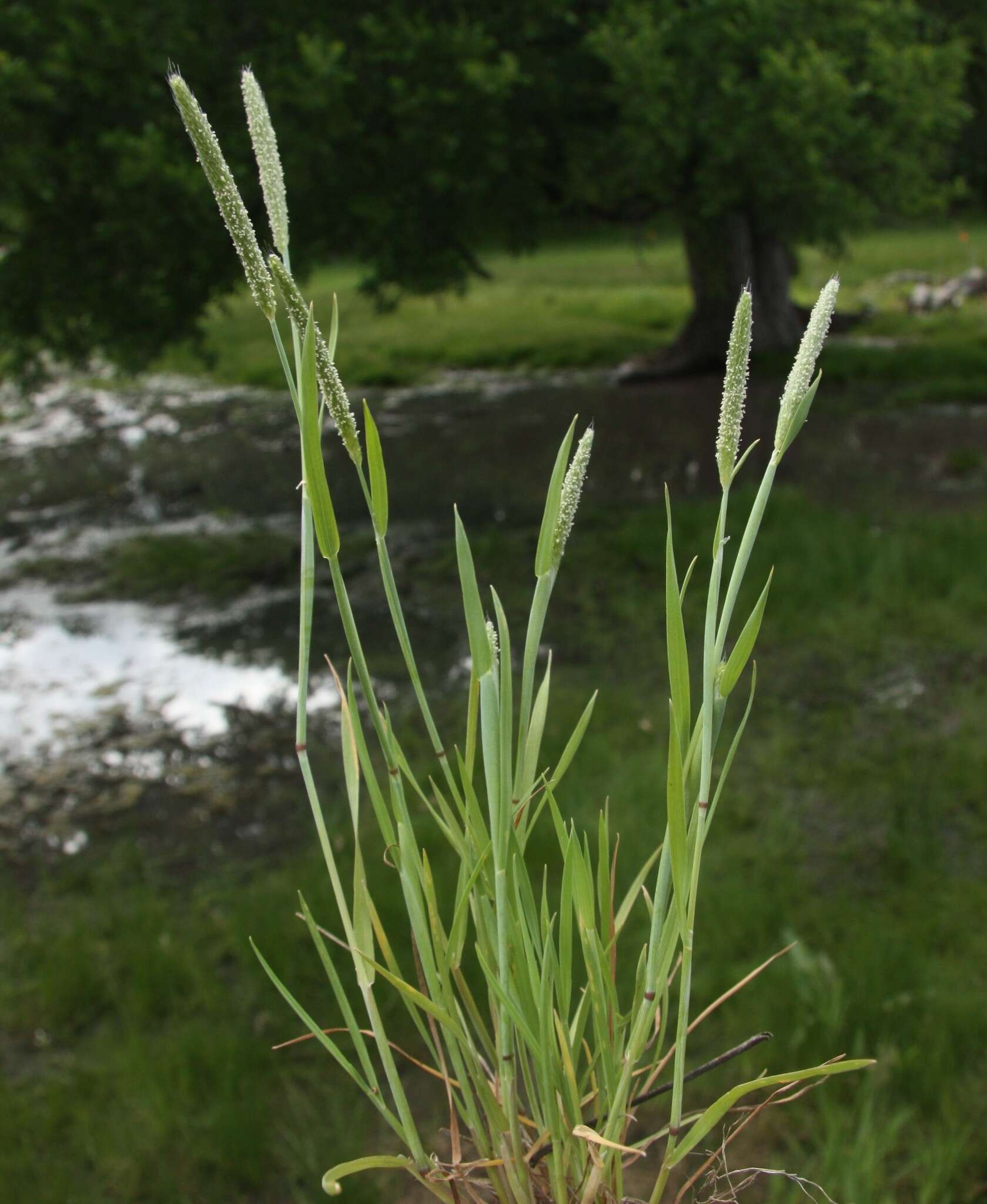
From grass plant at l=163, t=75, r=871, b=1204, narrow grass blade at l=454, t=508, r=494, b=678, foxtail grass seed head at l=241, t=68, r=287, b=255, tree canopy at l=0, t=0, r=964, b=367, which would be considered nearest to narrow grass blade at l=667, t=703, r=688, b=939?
grass plant at l=163, t=75, r=871, b=1204

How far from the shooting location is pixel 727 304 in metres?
11.2

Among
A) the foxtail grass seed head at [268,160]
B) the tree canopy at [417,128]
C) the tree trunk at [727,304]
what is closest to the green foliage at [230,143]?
the tree canopy at [417,128]

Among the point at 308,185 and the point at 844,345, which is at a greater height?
the point at 308,185

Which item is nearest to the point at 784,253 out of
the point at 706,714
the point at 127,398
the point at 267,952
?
the point at 127,398

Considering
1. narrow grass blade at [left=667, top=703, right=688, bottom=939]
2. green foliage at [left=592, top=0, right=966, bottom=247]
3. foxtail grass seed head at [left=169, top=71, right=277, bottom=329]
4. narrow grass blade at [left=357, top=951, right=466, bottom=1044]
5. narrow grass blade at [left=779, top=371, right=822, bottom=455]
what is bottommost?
narrow grass blade at [left=357, top=951, right=466, bottom=1044]

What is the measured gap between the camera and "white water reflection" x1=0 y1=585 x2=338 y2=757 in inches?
213

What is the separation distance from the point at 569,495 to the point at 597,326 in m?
14.4

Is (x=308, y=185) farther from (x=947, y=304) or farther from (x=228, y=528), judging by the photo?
(x=947, y=304)

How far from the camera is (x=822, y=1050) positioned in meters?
2.69

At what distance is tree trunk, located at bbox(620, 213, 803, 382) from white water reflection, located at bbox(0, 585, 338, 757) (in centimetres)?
630

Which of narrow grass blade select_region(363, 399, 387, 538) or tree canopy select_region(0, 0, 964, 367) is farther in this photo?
tree canopy select_region(0, 0, 964, 367)

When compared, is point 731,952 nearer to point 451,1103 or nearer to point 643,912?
point 643,912

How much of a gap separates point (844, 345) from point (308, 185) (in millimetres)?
6511

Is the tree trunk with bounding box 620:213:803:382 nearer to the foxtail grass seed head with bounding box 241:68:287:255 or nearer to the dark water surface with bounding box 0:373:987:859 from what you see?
the dark water surface with bounding box 0:373:987:859
